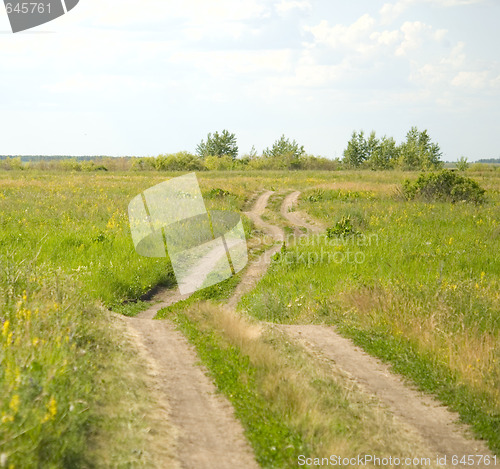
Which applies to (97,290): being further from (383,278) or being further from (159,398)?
(383,278)

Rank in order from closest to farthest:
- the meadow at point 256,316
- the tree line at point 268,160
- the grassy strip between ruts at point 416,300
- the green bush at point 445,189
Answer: the meadow at point 256,316
the grassy strip between ruts at point 416,300
the green bush at point 445,189
the tree line at point 268,160

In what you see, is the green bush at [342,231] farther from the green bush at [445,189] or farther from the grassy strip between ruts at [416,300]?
the green bush at [445,189]

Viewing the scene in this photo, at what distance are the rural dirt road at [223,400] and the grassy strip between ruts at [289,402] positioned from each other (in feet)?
0.61

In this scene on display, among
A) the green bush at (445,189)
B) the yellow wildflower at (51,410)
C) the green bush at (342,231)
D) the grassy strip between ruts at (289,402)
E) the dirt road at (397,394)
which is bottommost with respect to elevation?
the dirt road at (397,394)

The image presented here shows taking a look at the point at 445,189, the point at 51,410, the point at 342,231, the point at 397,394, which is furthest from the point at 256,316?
the point at 445,189

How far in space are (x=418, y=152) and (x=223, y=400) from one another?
9714 centimetres

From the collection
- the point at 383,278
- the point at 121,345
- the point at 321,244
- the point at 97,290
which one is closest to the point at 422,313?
the point at 383,278

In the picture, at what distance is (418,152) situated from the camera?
317ft

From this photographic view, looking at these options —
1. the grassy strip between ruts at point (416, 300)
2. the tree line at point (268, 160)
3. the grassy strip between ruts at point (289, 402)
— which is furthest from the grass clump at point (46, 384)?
the tree line at point (268, 160)

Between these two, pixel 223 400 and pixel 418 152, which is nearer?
pixel 223 400

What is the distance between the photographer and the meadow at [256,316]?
477cm
